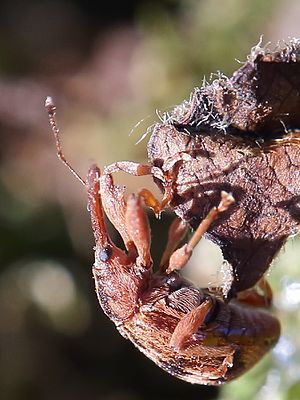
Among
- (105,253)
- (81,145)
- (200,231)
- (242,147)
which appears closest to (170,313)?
(105,253)

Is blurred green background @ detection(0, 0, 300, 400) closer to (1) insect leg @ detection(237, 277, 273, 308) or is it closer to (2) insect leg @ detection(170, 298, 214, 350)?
(1) insect leg @ detection(237, 277, 273, 308)

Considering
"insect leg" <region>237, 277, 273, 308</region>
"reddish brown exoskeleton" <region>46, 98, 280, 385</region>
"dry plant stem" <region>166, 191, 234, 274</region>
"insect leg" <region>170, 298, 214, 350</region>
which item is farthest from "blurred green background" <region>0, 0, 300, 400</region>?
"dry plant stem" <region>166, 191, 234, 274</region>

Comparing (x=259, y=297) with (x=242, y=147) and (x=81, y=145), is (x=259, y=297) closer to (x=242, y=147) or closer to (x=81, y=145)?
(x=242, y=147)

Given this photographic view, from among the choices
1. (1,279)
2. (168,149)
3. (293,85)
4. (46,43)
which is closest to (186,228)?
(168,149)

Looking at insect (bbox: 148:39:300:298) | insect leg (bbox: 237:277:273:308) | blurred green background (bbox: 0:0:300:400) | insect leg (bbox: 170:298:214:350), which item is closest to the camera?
insect (bbox: 148:39:300:298)

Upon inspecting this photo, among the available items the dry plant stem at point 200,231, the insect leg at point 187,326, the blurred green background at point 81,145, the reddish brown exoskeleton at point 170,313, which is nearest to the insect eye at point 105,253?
the reddish brown exoskeleton at point 170,313

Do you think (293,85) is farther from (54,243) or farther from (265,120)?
(54,243)
